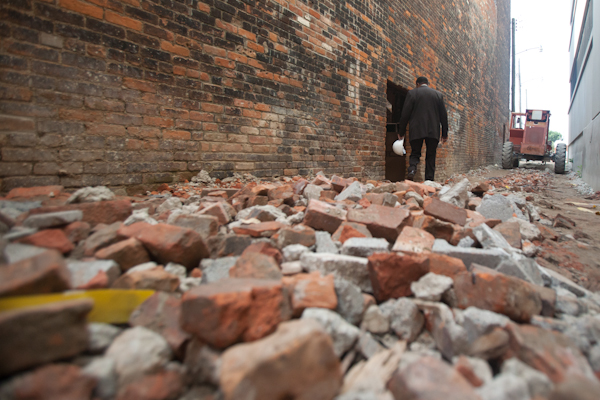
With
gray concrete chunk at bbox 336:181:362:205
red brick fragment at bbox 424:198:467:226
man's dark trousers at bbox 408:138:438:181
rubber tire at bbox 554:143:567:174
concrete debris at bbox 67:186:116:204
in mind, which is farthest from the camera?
rubber tire at bbox 554:143:567:174

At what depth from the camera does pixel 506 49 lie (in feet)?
57.9

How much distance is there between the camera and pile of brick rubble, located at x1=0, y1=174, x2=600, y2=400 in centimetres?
73

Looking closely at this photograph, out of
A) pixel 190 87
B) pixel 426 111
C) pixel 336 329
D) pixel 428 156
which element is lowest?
pixel 336 329

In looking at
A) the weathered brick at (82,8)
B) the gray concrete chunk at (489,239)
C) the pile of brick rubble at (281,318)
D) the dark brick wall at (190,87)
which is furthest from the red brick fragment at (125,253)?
the weathered brick at (82,8)

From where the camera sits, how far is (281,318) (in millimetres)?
951

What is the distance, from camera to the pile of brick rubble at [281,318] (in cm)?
73

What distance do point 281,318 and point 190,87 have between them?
2.82 metres

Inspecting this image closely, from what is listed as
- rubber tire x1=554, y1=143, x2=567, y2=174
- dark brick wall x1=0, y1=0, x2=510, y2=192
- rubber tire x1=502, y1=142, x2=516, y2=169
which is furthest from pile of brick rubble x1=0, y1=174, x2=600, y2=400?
rubber tire x1=502, y1=142, x2=516, y2=169

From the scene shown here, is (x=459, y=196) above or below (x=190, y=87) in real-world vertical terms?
below

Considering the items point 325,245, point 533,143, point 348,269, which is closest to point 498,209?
point 325,245

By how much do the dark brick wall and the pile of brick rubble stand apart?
970mm

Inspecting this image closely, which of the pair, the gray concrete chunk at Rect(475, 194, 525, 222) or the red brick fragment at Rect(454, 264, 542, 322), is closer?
the red brick fragment at Rect(454, 264, 542, 322)

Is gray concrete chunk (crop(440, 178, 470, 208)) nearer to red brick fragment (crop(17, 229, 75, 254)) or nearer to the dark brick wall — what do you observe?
the dark brick wall

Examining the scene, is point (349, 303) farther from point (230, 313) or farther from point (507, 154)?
point (507, 154)
